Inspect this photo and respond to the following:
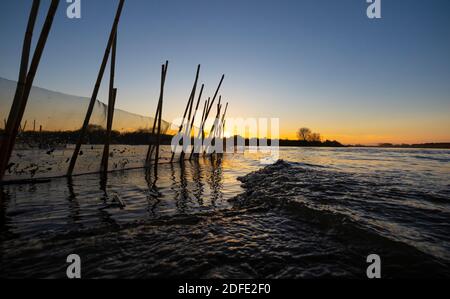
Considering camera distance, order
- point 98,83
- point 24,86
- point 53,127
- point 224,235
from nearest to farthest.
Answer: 1. point 224,235
2. point 24,86
3. point 98,83
4. point 53,127

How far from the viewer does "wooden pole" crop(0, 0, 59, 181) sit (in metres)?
5.07

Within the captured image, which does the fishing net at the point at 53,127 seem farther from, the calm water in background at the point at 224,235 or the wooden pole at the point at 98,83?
the calm water in background at the point at 224,235

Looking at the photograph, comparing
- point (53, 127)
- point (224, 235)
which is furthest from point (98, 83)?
point (53, 127)

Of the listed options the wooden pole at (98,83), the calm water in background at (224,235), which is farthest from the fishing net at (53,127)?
the calm water in background at (224,235)

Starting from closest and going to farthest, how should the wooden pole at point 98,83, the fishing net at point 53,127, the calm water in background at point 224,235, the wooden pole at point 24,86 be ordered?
the calm water in background at point 224,235, the wooden pole at point 24,86, the wooden pole at point 98,83, the fishing net at point 53,127

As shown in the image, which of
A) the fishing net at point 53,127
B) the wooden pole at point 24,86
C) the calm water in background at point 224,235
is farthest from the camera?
the fishing net at point 53,127

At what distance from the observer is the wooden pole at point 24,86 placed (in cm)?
507

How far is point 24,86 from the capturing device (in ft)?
17.8

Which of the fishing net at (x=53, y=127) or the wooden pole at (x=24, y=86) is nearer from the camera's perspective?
the wooden pole at (x=24, y=86)

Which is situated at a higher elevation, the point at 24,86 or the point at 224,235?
the point at 24,86

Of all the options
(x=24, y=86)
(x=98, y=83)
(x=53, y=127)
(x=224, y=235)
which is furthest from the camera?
(x=53, y=127)

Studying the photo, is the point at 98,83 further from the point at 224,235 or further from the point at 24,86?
the point at 224,235

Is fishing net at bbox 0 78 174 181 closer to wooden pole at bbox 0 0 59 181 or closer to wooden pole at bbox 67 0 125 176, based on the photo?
wooden pole at bbox 67 0 125 176
